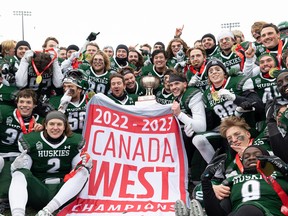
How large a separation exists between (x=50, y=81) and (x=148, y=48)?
3863 millimetres

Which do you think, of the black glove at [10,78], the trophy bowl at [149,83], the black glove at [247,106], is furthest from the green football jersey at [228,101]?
the black glove at [10,78]

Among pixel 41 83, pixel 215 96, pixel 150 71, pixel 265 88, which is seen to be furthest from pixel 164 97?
pixel 41 83

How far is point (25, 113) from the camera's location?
5.70 m

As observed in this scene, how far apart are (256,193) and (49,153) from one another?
2.24 meters

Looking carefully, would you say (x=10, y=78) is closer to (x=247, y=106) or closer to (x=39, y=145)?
(x=39, y=145)

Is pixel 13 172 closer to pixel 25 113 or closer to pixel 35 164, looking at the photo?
pixel 35 164

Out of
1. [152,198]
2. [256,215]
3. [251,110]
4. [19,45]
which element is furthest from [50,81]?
[256,215]

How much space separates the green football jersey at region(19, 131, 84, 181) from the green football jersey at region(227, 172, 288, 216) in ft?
6.00

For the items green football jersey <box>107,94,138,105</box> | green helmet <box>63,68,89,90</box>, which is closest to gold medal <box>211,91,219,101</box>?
green football jersey <box>107,94,138,105</box>

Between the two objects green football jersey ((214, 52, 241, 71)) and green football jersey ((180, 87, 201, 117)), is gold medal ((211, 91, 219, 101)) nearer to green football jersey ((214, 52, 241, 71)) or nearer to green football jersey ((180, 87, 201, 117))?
green football jersey ((180, 87, 201, 117))

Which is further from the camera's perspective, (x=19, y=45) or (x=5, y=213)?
(x=19, y=45)

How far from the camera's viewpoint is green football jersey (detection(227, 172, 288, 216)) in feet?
13.4

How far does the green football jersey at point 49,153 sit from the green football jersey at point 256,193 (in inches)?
72.0

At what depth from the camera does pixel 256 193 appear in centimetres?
418
